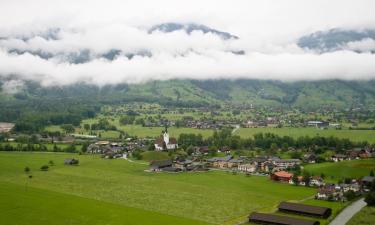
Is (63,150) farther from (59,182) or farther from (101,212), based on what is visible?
(101,212)

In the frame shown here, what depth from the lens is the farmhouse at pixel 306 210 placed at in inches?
2224

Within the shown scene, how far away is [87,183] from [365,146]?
230ft

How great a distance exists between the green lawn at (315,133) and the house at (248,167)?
46.2 m

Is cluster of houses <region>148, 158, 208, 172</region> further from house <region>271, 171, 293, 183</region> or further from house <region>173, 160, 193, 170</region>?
house <region>271, 171, 293, 183</region>

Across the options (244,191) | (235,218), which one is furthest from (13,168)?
(235,218)

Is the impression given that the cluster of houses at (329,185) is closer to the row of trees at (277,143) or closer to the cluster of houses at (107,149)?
the row of trees at (277,143)

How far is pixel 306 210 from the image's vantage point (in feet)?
188

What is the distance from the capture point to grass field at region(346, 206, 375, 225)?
53481mm

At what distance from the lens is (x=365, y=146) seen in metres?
113

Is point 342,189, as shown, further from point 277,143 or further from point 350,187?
point 277,143

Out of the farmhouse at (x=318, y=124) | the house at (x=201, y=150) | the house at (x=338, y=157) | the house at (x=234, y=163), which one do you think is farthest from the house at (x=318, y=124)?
the house at (x=234, y=163)

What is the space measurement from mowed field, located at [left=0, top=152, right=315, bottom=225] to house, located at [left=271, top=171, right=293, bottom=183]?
1.67m

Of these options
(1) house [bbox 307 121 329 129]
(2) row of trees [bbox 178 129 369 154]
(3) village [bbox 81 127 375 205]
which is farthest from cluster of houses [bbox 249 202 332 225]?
(1) house [bbox 307 121 329 129]

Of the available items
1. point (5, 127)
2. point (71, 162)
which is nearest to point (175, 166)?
point (71, 162)
